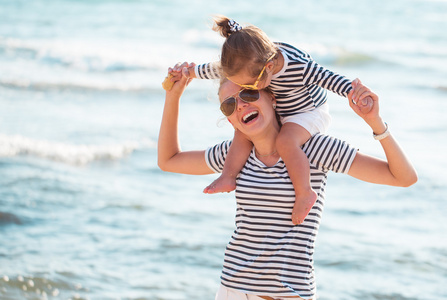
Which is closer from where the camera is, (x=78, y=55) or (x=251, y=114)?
(x=251, y=114)

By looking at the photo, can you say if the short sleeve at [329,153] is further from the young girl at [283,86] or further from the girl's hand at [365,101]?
the girl's hand at [365,101]

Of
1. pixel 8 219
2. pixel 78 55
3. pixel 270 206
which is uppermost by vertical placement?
pixel 78 55

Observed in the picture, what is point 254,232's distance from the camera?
2.38 m

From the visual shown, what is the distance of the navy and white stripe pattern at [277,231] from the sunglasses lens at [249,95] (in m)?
0.28

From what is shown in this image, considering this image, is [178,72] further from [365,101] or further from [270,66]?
[365,101]

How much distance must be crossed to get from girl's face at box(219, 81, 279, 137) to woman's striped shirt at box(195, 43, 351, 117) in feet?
0.29

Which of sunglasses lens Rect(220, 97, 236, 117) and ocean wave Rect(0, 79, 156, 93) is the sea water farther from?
sunglasses lens Rect(220, 97, 236, 117)

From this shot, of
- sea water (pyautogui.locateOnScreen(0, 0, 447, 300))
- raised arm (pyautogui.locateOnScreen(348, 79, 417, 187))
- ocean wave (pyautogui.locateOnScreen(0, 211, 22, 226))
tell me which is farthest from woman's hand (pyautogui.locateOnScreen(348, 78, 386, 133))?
ocean wave (pyautogui.locateOnScreen(0, 211, 22, 226))

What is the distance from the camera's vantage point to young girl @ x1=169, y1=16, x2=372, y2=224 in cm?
224

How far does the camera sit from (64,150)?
7.86 m

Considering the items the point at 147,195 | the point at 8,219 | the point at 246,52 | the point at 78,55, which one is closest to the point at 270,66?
the point at 246,52

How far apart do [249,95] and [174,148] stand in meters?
0.57

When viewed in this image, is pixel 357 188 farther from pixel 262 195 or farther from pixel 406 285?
pixel 262 195

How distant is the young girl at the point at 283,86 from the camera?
Result: 88.0 inches
